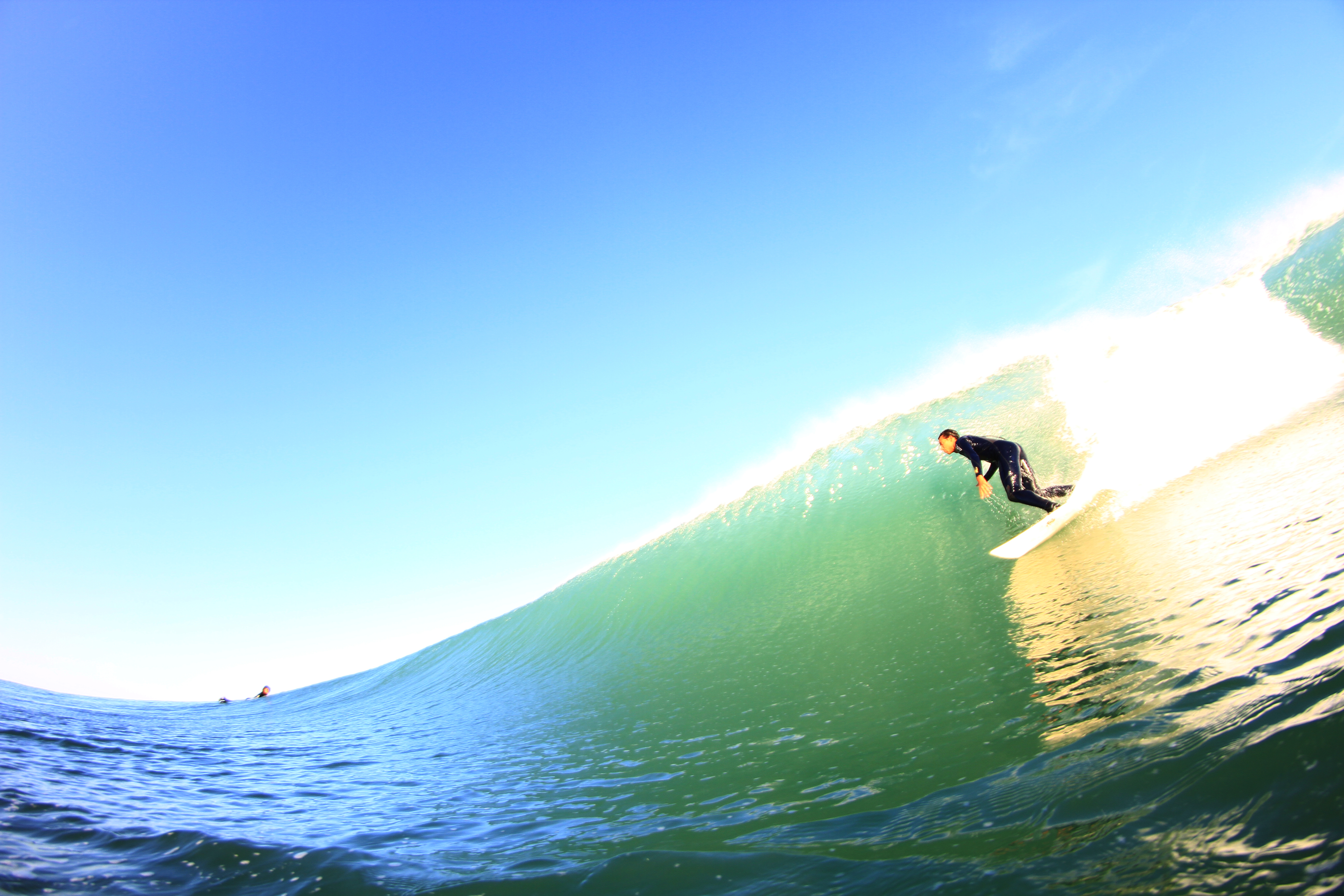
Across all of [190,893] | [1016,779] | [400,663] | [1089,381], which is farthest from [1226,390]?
[400,663]

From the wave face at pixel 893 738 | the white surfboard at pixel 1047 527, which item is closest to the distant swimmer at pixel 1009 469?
the white surfboard at pixel 1047 527

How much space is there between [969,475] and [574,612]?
24.6 feet

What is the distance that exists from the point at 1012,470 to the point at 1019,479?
14 centimetres

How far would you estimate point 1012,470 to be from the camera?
7.35 metres

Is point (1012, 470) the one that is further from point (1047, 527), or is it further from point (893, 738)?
point (893, 738)

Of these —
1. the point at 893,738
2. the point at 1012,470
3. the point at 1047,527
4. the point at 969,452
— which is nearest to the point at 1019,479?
the point at 1012,470

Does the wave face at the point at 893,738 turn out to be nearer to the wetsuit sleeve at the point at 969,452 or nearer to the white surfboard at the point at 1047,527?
the white surfboard at the point at 1047,527

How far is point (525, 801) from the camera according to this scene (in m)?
3.39

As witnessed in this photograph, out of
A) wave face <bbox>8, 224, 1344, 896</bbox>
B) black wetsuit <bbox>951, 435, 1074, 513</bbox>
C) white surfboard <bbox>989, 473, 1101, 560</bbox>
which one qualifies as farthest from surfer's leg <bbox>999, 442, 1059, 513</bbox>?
wave face <bbox>8, 224, 1344, 896</bbox>

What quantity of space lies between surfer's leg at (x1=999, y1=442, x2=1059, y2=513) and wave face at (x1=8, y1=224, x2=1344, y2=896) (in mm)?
556

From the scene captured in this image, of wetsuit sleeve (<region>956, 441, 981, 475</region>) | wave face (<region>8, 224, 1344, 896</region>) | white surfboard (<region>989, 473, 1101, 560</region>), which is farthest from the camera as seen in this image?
wetsuit sleeve (<region>956, 441, 981, 475</region>)

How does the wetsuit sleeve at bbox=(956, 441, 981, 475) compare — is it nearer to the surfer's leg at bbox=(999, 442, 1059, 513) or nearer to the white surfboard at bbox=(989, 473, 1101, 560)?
the surfer's leg at bbox=(999, 442, 1059, 513)

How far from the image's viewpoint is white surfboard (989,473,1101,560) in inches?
256

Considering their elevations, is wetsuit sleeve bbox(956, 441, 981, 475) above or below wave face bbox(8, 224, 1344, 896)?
above
